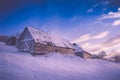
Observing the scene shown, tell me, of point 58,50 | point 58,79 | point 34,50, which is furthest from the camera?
point 58,50

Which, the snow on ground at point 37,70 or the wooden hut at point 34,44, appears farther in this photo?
the wooden hut at point 34,44

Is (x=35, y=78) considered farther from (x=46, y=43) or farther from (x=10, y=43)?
(x=10, y=43)

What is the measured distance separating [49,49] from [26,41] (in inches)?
220

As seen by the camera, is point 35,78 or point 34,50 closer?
point 35,78

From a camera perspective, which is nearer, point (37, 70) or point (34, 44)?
point (37, 70)

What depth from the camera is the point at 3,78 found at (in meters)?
8.81

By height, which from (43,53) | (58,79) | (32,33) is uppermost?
(32,33)

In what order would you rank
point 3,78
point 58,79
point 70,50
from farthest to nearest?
1. point 70,50
2. point 58,79
3. point 3,78

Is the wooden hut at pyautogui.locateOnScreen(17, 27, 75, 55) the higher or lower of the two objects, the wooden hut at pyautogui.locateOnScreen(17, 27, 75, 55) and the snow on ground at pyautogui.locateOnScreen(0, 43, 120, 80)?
the higher

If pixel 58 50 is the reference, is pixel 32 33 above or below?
above

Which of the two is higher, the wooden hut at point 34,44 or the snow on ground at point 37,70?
the wooden hut at point 34,44

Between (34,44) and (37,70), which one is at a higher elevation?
(34,44)

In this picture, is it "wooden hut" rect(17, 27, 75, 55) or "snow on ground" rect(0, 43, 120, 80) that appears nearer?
"snow on ground" rect(0, 43, 120, 80)

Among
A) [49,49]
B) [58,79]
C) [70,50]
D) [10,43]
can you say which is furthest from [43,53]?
[10,43]
